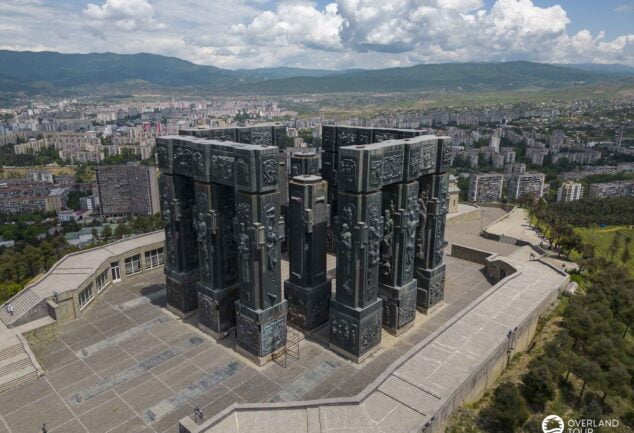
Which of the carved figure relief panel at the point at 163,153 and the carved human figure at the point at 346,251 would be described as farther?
the carved figure relief panel at the point at 163,153

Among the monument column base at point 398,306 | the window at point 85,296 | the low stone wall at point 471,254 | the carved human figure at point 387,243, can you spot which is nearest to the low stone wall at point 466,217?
the low stone wall at point 471,254

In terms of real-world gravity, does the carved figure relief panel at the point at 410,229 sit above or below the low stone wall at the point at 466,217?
above

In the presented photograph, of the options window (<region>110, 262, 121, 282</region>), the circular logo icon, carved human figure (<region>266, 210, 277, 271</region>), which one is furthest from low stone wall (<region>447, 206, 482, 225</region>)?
window (<region>110, 262, 121, 282</region>)

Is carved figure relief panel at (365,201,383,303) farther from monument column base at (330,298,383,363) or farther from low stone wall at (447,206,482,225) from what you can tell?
low stone wall at (447,206,482,225)

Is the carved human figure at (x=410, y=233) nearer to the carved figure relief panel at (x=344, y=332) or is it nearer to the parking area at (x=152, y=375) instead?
the parking area at (x=152, y=375)

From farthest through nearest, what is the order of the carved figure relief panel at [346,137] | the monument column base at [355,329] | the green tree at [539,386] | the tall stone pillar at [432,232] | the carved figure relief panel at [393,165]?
1. the carved figure relief panel at [346,137]
2. the tall stone pillar at [432,232]
3. the monument column base at [355,329]
4. the carved figure relief panel at [393,165]
5. the green tree at [539,386]

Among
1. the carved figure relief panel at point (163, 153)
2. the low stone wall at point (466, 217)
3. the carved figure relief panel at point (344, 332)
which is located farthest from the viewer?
the low stone wall at point (466, 217)

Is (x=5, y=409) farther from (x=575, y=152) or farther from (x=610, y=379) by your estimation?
(x=575, y=152)

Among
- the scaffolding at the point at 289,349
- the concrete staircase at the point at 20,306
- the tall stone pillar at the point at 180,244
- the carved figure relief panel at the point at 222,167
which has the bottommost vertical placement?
the scaffolding at the point at 289,349
